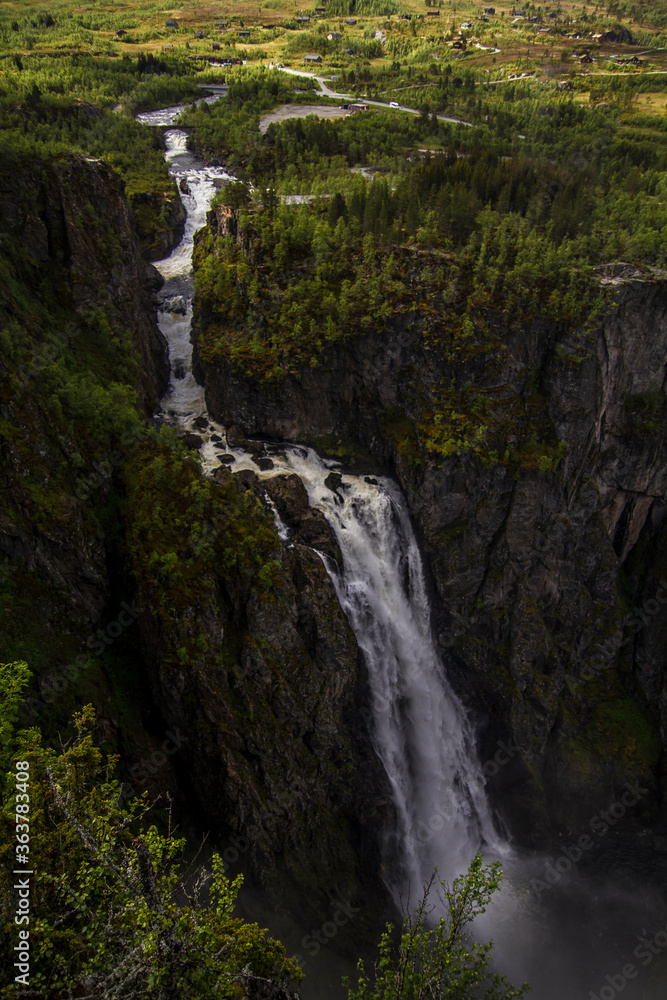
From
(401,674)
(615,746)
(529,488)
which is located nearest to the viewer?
(401,674)

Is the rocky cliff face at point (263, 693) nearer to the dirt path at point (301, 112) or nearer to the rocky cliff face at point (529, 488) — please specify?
the rocky cliff face at point (529, 488)

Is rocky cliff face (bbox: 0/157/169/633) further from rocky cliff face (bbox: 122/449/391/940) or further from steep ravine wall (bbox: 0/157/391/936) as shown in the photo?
rocky cliff face (bbox: 122/449/391/940)

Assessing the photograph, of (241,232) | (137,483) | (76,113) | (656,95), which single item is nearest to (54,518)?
(137,483)

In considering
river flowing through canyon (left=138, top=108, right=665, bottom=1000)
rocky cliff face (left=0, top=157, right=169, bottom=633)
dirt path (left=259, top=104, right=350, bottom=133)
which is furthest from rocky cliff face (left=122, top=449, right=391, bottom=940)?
dirt path (left=259, top=104, right=350, bottom=133)

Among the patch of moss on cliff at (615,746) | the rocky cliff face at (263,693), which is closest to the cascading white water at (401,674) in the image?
the rocky cliff face at (263,693)

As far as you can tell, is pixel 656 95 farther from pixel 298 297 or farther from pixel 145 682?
pixel 145 682

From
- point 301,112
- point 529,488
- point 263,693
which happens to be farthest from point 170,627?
point 301,112

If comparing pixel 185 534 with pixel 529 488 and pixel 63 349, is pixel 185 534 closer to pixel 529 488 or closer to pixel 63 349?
pixel 63 349
